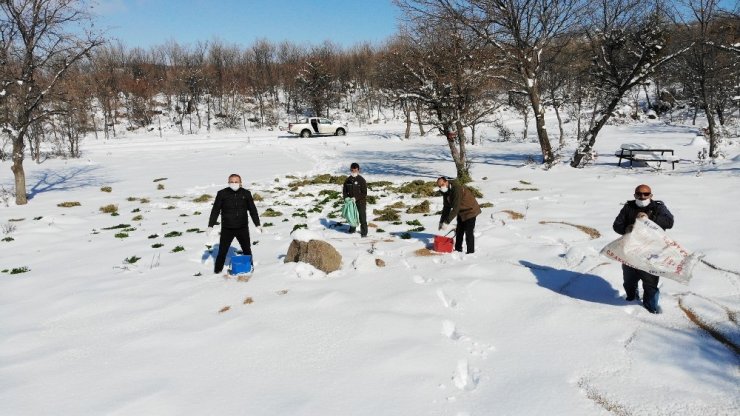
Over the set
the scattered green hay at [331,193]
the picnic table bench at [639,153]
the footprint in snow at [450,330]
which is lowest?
the footprint in snow at [450,330]

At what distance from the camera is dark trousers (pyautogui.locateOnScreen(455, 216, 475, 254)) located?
8.14 m

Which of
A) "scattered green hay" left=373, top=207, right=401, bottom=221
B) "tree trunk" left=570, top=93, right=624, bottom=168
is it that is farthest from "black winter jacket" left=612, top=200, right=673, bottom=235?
"tree trunk" left=570, top=93, right=624, bottom=168

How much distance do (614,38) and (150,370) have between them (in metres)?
23.8

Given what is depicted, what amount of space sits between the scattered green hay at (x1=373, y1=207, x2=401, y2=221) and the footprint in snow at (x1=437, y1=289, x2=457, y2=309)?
229 inches

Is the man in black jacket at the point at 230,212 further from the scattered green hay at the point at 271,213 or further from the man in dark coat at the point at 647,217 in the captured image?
the scattered green hay at the point at 271,213

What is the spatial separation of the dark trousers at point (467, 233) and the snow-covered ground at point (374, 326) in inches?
8.8

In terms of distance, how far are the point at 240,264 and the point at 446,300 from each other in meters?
3.60

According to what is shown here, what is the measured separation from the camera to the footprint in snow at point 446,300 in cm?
599

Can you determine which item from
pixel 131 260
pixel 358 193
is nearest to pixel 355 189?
pixel 358 193

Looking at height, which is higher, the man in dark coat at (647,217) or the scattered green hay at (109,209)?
the man in dark coat at (647,217)

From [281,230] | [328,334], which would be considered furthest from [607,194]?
[328,334]

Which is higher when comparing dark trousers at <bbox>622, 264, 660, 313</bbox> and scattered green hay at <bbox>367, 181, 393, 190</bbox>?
scattered green hay at <bbox>367, 181, 393, 190</bbox>

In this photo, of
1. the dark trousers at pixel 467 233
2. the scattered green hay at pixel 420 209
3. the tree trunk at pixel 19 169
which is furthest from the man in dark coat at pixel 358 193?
the tree trunk at pixel 19 169

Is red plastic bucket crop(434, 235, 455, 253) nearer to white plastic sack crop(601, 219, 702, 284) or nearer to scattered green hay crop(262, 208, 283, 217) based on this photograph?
white plastic sack crop(601, 219, 702, 284)
